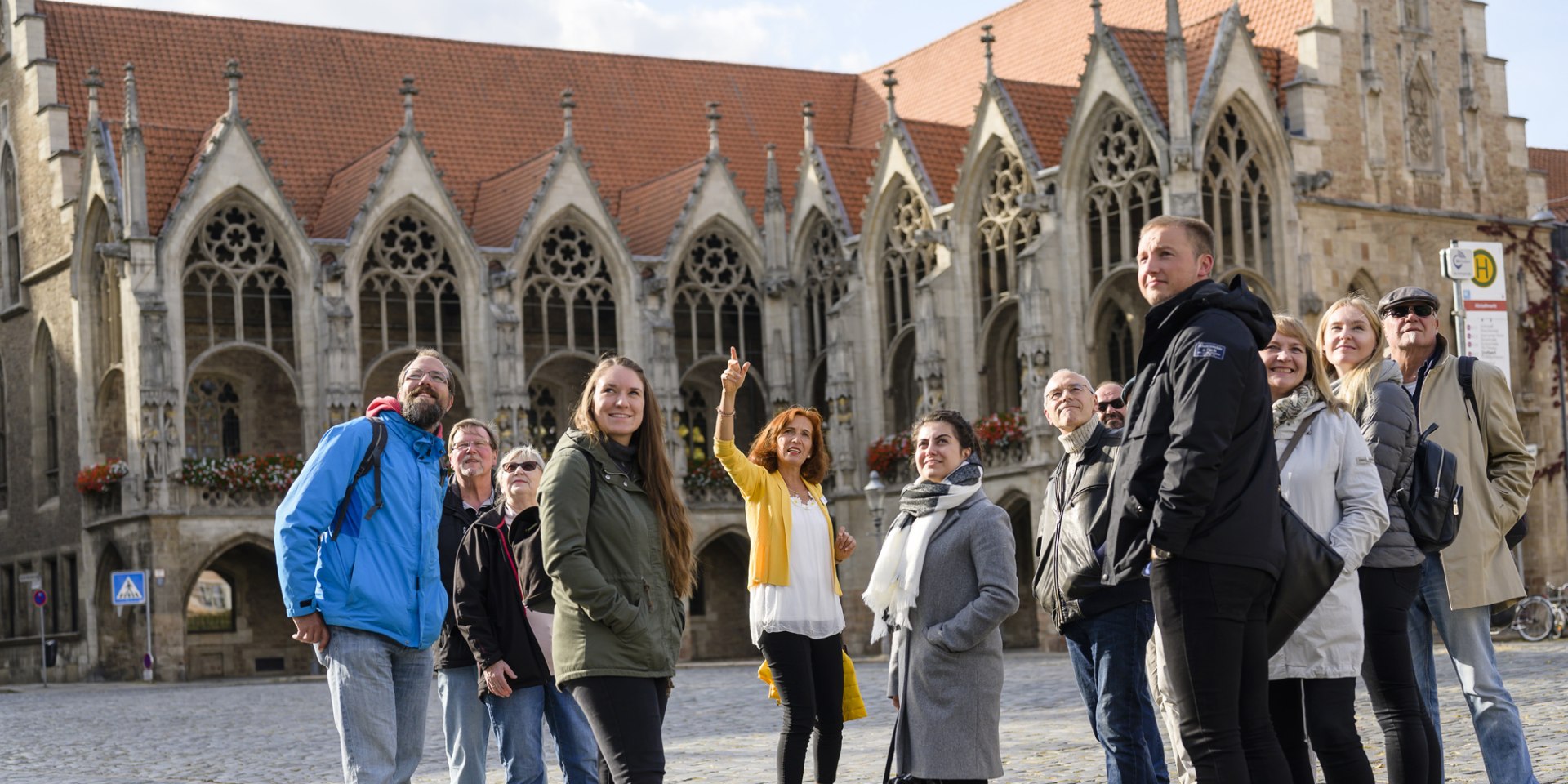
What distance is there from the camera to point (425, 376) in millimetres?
7203

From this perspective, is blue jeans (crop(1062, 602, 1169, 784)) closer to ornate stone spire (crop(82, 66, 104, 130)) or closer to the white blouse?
the white blouse

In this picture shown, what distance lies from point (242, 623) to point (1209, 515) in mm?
31174

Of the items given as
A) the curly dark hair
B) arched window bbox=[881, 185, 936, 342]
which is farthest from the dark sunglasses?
arched window bbox=[881, 185, 936, 342]

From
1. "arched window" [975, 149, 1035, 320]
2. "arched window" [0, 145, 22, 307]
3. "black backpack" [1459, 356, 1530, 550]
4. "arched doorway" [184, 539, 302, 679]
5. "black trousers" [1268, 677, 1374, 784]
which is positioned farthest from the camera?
"arched window" [0, 145, 22, 307]

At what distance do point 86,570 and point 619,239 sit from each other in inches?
409

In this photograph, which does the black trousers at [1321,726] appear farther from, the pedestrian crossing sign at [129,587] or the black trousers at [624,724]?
the pedestrian crossing sign at [129,587]

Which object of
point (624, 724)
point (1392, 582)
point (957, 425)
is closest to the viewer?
point (624, 724)

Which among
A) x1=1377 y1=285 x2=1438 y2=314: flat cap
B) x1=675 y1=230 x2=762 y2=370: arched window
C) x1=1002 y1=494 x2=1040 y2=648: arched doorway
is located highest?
x1=675 y1=230 x2=762 y2=370: arched window

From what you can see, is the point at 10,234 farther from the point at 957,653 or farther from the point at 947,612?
the point at 957,653

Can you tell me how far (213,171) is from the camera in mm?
33094

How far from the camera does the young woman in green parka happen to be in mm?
6559

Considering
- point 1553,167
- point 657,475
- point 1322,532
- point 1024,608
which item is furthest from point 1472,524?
point 1553,167

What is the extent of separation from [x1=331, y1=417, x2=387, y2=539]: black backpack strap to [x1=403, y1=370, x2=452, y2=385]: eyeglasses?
0.23m

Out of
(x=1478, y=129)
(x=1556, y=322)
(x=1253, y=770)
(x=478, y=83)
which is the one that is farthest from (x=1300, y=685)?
(x=478, y=83)
